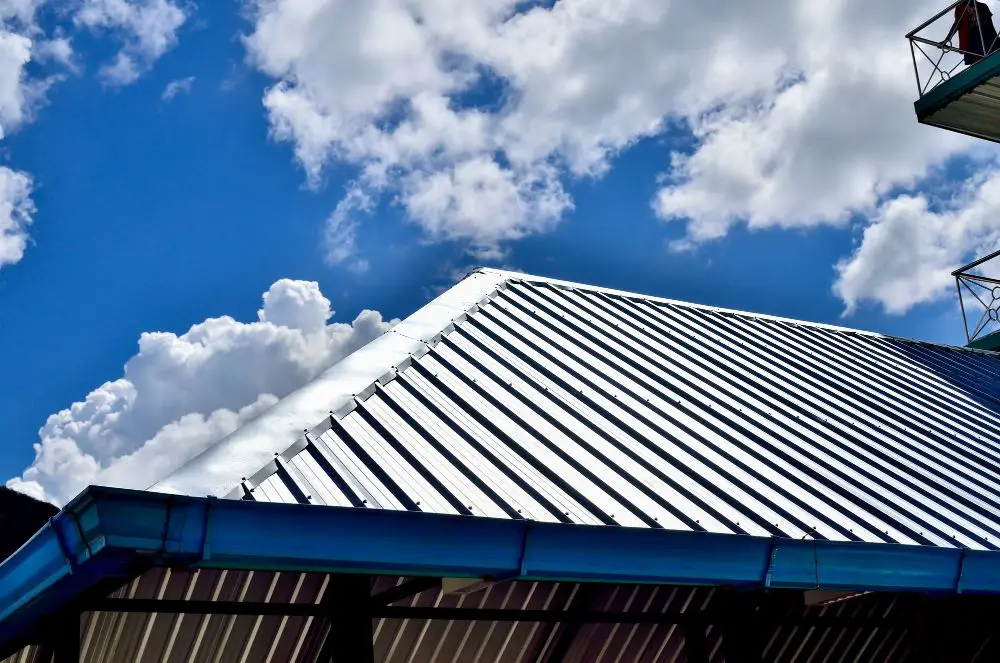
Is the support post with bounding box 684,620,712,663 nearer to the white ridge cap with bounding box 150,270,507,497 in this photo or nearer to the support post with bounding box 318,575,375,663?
the support post with bounding box 318,575,375,663

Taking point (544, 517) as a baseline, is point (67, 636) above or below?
above

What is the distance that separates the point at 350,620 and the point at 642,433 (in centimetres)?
333

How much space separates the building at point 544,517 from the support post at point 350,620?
15mm

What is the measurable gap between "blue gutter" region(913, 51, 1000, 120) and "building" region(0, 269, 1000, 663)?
5.59 m

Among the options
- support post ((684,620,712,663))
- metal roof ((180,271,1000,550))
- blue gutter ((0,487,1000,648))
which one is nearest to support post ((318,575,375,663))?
metal roof ((180,271,1000,550))

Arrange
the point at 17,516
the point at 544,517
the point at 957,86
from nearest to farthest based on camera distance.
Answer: the point at 544,517, the point at 957,86, the point at 17,516

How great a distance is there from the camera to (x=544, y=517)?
6578 mm

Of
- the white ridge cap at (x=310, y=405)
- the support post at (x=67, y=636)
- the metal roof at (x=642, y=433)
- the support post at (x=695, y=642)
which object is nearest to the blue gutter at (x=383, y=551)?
the support post at (x=67, y=636)

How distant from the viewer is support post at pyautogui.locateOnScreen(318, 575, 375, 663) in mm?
6320

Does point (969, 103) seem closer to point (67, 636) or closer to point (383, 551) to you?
point (383, 551)

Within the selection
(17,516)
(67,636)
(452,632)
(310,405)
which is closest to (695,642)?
(452,632)

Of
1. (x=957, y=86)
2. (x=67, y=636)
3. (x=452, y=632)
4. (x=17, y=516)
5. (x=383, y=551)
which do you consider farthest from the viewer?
(x=17, y=516)

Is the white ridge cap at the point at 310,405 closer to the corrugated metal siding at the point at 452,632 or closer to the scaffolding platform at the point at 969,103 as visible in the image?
the corrugated metal siding at the point at 452,632

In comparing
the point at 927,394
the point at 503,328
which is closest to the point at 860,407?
the point at 927,394
